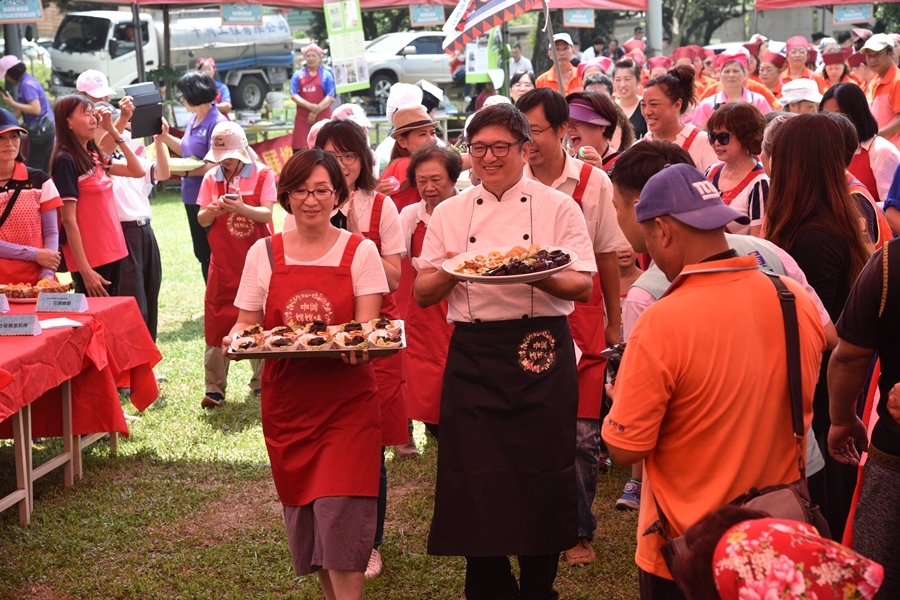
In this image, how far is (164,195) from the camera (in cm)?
1783

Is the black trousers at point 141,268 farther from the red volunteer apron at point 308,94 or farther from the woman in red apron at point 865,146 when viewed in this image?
the red volunteer apron at point 308,94

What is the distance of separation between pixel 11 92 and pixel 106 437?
10224 millimetres

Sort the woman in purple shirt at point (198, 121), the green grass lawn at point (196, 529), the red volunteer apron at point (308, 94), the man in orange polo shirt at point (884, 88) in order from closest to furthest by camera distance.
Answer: the green grass lawn at point (196, 529)
the woman in purple shirt at point (198, 121)
the man in orange polo shirt at point (884, 88)
the red volunteer apron at point (308, 94)

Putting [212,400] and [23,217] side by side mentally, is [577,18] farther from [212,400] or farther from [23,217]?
[23,217]

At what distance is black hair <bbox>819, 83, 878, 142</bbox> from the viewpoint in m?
5.55

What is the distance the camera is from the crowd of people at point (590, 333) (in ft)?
7.92

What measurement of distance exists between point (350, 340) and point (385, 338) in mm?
116

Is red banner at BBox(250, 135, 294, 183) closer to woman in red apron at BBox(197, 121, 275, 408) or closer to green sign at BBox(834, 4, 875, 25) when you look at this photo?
woman in red apron at BBox(197, 121, 275, 408)

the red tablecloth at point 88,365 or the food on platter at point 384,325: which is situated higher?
the food on platter at point 384,325

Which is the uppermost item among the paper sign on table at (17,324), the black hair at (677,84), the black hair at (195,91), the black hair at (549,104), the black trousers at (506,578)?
the black hair at (195,91)

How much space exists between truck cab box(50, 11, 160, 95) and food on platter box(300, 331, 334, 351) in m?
20.4

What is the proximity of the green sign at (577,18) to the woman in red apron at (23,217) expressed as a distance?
14.4 metres

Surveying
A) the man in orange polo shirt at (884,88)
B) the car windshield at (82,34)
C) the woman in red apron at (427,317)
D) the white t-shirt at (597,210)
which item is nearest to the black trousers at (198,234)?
the woman in red apron at (427,317)

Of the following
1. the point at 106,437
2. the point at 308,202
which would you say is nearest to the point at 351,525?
the point at 308,202
